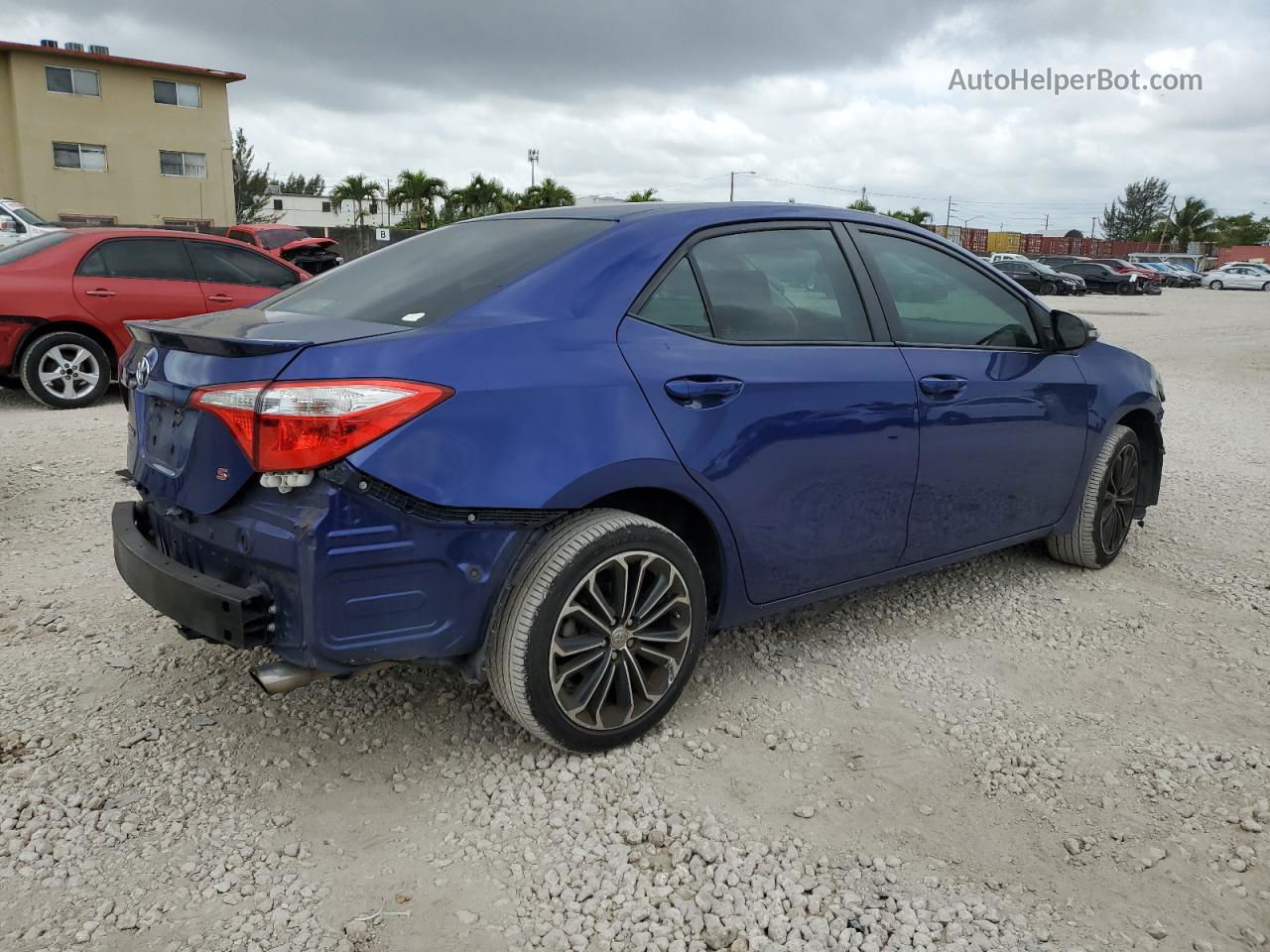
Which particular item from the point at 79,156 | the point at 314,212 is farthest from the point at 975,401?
the point at 314,212

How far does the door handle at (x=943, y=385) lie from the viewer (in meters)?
3.64

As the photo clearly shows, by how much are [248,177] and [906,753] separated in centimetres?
7147

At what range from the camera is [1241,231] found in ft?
297

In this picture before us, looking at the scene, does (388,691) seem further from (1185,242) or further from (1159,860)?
(1185,242)

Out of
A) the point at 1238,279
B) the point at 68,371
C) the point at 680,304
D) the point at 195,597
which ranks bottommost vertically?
the point at 195,597

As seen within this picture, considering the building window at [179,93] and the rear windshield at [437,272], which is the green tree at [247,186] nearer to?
the building window at [179,93]

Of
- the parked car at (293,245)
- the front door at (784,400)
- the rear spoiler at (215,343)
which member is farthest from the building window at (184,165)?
the front door at (784,400)

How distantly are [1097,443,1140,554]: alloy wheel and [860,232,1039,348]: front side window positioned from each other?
92 cm

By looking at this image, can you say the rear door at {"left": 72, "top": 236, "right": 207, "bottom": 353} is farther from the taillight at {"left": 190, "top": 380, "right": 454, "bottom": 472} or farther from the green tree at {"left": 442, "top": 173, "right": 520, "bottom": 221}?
the green tree at {"left": 442, "top": 173, "right": 520, "bottom": 221}

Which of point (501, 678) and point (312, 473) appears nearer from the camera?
point (312, 473)

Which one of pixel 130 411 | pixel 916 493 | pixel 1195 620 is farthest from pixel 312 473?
pixel 1195 620

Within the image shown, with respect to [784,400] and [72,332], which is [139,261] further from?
[784,400]

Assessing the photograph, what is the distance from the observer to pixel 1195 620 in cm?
425

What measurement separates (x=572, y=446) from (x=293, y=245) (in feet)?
66.7
